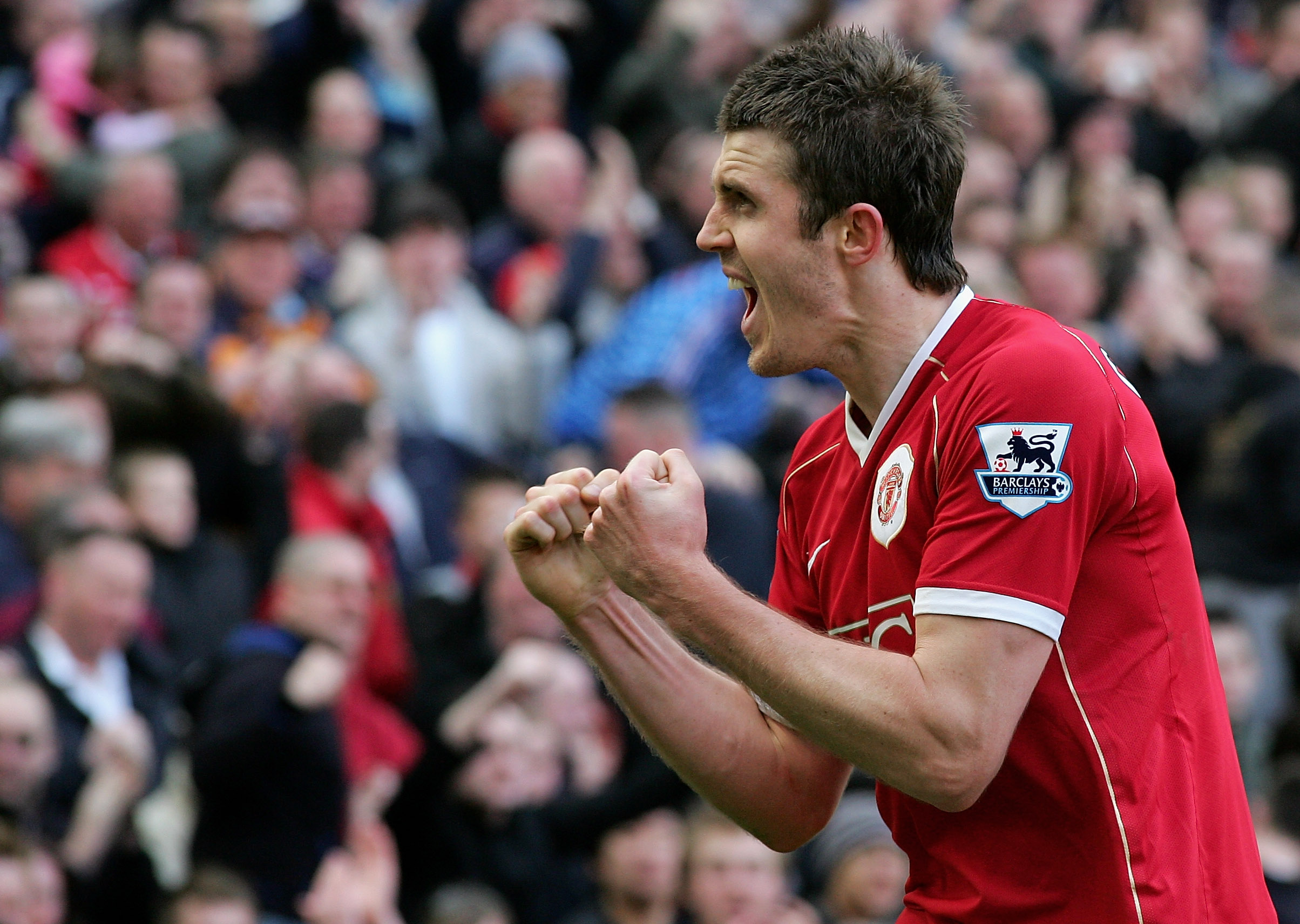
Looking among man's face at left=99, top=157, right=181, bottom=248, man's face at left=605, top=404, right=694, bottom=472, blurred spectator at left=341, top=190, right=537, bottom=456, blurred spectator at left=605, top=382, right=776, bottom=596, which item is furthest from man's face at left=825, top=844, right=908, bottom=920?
man's face at left=99, top=157, right=181, bottom=248

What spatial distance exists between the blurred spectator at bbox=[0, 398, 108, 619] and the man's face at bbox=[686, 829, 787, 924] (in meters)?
2.53

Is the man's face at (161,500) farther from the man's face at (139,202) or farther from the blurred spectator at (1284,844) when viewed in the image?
the blurred spectator at (1284,844)

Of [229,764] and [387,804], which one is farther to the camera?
[387,804]

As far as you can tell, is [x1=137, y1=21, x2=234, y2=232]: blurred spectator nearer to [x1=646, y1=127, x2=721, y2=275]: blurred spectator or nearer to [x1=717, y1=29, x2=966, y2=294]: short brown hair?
[x1=646, y1=127, x2=721, y2=275]: blurred spectator

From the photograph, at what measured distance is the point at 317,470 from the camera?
22.6 feet

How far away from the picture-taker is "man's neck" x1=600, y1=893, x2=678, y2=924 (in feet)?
19.7

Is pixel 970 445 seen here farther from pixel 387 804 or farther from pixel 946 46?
pixel 946 46

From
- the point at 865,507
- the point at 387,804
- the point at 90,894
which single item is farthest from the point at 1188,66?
the point at 865,507

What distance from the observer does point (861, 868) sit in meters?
6.11

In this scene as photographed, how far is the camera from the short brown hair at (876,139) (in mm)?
2783

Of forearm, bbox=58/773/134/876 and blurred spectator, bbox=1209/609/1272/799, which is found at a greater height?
forearm, bbox=58/773/134/876

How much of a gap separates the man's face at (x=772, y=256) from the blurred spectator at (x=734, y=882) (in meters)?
3.20

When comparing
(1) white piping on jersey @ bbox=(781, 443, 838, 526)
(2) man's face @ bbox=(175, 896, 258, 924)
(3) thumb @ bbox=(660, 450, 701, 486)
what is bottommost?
(2) man's face @ bbox=(175, 896, 258, 924)

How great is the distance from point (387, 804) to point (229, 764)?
892 millimetres
